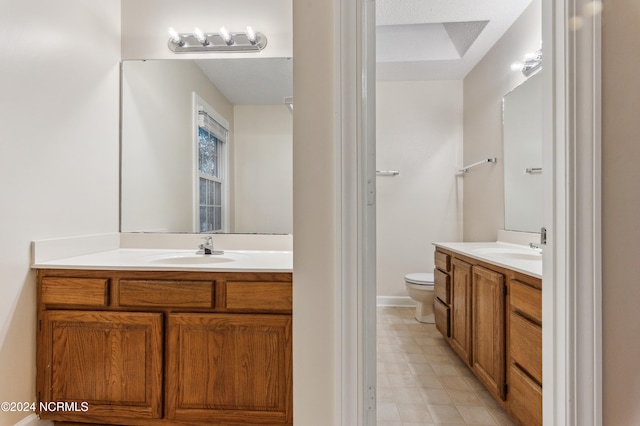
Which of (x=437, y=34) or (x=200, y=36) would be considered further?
(x=437, y=34)

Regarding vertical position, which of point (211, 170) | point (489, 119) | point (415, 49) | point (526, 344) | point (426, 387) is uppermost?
point (415, 49)

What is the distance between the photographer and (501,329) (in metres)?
1.58

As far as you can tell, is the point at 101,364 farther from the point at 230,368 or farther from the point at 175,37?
the point at 175,37

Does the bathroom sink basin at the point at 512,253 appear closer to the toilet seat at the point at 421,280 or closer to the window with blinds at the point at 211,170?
the toilet seat at the point at 421,280

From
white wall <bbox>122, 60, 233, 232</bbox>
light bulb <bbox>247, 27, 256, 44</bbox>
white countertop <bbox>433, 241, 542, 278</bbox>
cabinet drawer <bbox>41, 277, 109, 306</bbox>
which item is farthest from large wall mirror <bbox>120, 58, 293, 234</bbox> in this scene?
white countertop <bbox>433, 241, 542, 278</bbox>

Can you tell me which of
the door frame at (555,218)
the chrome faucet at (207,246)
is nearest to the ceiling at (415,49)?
the chrome faucet at (207,246)

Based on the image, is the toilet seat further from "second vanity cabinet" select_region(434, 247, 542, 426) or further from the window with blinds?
the window with blinds

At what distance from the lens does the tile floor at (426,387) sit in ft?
5.32

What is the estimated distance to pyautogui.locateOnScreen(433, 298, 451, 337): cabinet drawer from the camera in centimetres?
234

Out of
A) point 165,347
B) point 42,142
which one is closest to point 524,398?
point 165,347

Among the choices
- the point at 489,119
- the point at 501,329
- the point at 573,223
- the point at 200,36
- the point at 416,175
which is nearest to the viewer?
the point at 573,223

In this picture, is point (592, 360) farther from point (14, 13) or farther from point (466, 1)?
point (14, 13)

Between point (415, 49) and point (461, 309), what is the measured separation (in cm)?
239

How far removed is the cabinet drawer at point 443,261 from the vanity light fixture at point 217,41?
6.35 feet
